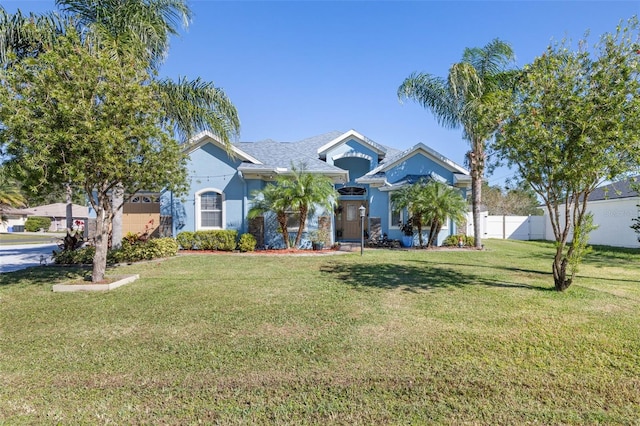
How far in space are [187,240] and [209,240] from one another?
3.68ft

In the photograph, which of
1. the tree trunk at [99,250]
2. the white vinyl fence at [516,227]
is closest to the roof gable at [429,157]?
the white vinyl fence at [516,227]

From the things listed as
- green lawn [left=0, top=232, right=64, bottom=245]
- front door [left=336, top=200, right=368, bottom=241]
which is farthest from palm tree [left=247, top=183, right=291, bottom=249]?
green lawn [left=0, top=232, right=64, bottom=245]

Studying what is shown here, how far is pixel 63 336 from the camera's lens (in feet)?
16.6

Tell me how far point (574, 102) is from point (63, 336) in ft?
34.9

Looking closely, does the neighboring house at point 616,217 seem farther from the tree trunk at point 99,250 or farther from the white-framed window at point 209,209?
the tree trunk at point 99,250

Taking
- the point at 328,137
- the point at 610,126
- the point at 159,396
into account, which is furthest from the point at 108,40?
the point at 328,137

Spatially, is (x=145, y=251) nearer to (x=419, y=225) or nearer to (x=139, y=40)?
(x=139, y=40)

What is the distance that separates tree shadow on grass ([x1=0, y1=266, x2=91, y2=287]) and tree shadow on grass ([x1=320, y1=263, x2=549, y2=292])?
7.82 m

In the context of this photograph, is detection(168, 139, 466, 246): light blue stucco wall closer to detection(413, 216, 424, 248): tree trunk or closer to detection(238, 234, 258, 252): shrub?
detection(238, 234, 258, 252): shrub

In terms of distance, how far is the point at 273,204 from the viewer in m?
14.5

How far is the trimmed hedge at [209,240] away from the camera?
1522cm

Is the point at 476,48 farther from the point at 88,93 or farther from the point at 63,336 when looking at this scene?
the point at 63,336

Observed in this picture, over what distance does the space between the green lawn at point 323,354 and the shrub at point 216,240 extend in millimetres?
6686

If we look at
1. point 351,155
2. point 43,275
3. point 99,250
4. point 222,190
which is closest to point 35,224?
point 222,190
